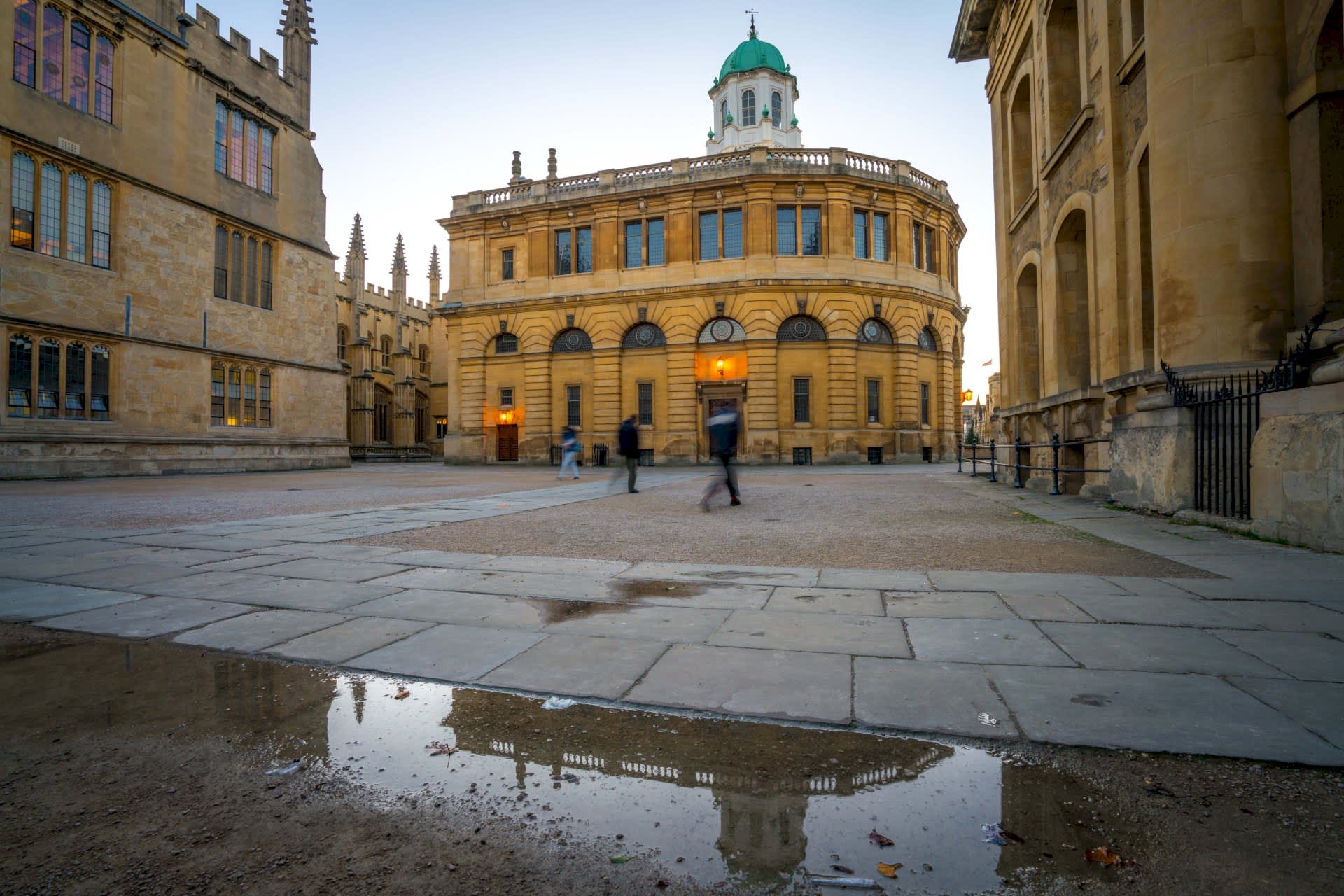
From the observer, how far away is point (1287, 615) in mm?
3900

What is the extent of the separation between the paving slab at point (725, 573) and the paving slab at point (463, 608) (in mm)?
1169

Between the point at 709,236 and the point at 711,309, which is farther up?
the point at 709,236

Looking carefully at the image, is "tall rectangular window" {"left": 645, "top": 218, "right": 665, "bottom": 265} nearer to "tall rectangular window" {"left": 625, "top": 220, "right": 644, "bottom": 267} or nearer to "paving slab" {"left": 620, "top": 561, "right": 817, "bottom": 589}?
"tall rectangular window" {"left": 625, "top": 220, "right": 644, "bottom": 267}

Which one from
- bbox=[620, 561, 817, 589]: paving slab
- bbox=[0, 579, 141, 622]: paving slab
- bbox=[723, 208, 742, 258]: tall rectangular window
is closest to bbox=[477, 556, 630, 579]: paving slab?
bbox=[620, 561, 817, 589]: paving slab

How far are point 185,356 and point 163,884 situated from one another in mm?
27739

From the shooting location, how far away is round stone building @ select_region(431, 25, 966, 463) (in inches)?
1234

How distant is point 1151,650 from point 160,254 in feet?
95.7

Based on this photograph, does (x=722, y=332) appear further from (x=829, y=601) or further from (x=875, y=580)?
(x=829, y=601)

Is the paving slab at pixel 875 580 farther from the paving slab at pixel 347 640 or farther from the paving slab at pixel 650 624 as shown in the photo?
the paving slab at pixel 347 640

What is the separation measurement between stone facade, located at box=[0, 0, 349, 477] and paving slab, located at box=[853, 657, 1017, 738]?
2499 cm

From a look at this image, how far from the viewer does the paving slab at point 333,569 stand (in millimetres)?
5348

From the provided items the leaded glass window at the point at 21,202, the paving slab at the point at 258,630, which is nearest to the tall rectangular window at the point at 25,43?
the leaded glass window at the point at 21,202

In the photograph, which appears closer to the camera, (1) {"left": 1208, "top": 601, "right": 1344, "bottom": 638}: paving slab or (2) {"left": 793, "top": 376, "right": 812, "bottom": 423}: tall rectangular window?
(1) {"left": 1208, "top": 601, "right": 1344, "bottom": 638}: paving slab

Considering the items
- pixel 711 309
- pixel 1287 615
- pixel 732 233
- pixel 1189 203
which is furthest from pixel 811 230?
pixel 1287 615
